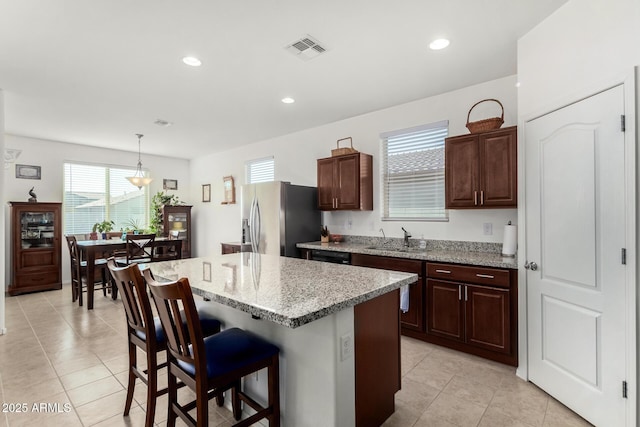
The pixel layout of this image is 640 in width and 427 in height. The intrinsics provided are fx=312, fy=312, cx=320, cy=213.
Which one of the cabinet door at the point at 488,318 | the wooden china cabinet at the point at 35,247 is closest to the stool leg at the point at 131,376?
the cabinet door at the point at 488,318

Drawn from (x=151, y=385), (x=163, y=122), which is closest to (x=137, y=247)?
(x=163, y=122)

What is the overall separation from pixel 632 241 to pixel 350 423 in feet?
5.98

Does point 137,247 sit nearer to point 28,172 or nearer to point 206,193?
point 206,193

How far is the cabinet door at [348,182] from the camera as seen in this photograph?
4121mm

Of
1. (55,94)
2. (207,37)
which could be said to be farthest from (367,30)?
(55,94)

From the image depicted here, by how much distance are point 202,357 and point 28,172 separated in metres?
6.46

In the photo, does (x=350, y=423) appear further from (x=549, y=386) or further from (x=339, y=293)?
(x=549, y=386)

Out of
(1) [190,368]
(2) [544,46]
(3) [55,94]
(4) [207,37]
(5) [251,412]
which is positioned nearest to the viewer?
(1) [190,368]

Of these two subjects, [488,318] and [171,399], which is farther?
[488,318]

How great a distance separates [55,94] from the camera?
140 inches

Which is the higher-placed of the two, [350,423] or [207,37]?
[207,37]

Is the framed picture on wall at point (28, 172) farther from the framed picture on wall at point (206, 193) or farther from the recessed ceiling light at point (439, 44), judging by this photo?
the recessed ceiling light at point (439, 44)

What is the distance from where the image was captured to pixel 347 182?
4.22 meters

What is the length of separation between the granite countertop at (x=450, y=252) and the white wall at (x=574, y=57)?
31 centimetres
